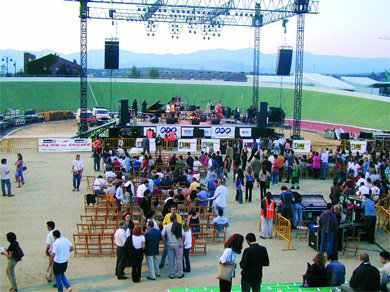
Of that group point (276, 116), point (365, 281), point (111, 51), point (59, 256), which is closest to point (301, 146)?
point (276, 116)

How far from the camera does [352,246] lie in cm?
1188

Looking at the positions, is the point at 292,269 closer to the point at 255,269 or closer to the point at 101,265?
the point at 255,269

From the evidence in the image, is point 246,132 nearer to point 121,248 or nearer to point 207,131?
point 207,131

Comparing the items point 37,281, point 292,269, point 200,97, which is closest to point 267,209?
point 292,269

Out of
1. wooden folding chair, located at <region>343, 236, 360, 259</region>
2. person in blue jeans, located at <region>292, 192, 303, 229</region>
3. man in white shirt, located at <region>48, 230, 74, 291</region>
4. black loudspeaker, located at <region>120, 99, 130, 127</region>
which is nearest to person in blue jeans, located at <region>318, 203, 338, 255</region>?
wooden folding chair, located at <region>343, 236, 360, 259</region>

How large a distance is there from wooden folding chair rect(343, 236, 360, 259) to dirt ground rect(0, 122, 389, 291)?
26cm

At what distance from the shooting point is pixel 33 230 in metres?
12.6

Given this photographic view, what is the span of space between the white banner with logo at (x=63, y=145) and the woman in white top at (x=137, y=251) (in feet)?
59.5

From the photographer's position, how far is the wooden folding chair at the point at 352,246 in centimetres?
1137

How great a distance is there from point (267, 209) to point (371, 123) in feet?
112

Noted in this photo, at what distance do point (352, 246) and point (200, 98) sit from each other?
153 feet

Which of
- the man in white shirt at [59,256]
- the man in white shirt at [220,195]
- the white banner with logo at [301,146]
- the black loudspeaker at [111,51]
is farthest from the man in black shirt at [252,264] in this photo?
the black loudspeaker at [111,51]

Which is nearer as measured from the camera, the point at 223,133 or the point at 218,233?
the point at 218,233

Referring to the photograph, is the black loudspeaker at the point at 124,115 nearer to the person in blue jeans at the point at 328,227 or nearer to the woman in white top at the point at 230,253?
the person in blue jeans at the point at 328,227
